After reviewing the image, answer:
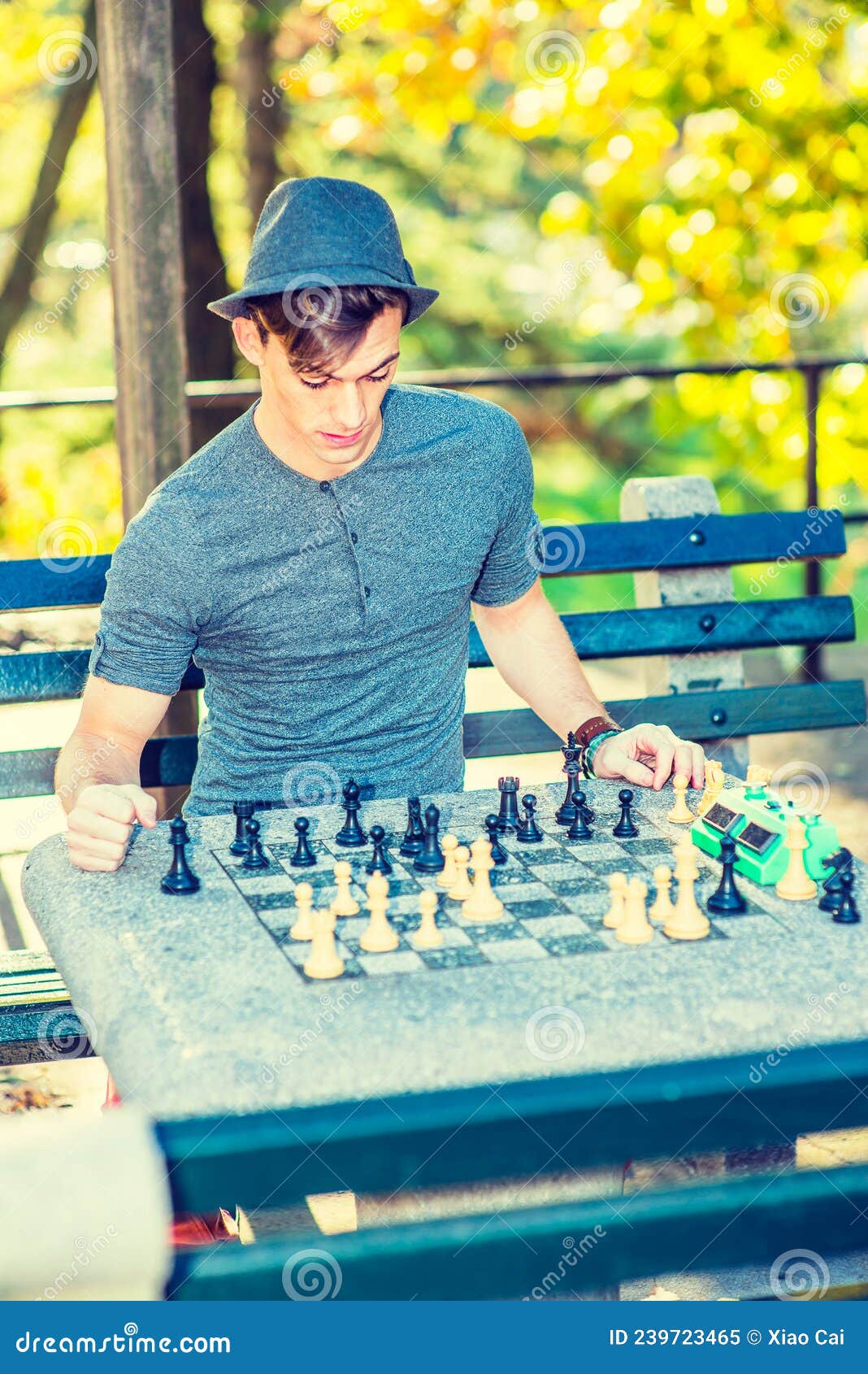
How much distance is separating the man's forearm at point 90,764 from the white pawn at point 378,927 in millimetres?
651

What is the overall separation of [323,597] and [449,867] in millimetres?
757

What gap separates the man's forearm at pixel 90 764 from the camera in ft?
7.79

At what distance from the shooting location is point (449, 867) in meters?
2.00

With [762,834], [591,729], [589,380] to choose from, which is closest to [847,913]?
[762,834]

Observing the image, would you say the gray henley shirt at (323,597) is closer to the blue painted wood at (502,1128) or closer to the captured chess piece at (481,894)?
the captured chess piece at (481,894)

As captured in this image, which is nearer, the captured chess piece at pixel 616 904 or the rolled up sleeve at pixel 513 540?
the captured chess piece at pixel 616 904

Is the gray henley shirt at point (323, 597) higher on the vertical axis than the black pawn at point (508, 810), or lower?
higher

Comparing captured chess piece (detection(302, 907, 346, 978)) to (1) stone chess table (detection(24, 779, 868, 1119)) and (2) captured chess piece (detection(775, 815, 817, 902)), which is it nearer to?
(1) stone chess table (detection(24, 779, 868, 1119))

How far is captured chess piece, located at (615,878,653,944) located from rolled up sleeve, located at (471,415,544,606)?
1142 millimetres

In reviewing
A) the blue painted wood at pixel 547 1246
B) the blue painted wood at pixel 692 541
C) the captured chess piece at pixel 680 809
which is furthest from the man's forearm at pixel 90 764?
the blue painted wood at pixel 692 541

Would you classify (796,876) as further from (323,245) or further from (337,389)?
(323,245)

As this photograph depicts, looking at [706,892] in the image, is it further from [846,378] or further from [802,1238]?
[846,378]

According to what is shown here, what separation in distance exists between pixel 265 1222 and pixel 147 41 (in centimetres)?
271

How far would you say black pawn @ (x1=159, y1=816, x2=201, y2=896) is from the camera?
78.5 inches
